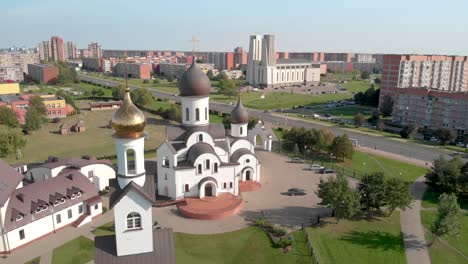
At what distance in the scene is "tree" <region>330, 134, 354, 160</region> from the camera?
136 feet

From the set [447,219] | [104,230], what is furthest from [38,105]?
[447,219]

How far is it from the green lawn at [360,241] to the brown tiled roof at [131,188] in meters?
12.5

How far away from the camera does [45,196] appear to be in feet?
84.7

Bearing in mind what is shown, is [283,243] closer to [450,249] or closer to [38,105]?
[450,249]

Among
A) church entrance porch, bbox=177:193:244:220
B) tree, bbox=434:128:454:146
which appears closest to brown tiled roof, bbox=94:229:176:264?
church entrance porch, bbox=177:193:244:220

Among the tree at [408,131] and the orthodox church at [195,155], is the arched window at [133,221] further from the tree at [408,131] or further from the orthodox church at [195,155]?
the tree at [408,131]

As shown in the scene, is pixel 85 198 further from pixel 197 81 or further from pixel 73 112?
pixel 73 112

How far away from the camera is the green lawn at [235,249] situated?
22781 mm

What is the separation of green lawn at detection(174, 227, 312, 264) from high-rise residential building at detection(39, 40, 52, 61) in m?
191

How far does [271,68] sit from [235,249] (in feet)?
344

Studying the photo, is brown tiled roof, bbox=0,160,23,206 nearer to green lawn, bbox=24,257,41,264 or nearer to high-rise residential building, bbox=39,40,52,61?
green lawn, bbox=24,257,41,264

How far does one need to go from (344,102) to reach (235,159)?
64.5m

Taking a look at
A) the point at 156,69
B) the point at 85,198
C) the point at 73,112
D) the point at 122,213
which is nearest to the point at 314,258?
the point at 122,213

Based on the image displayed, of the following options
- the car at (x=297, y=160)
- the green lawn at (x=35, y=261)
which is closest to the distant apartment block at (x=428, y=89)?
the car at (x=297, y=160)
